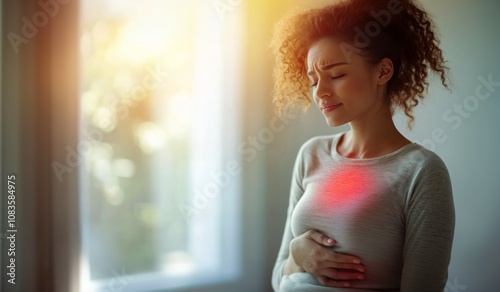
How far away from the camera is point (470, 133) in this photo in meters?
1.23

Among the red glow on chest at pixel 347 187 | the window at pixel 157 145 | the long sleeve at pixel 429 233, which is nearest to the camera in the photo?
the long sleeve at pixel 429 233

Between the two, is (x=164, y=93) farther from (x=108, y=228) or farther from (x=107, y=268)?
(x=107, y=268)

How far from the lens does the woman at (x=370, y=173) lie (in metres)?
0.92

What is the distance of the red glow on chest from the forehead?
24cm

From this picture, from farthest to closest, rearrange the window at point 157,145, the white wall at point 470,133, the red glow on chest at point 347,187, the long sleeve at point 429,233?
the window at point 157,145 → the white wall at point 470,133 → the red glow on chest at point 347,187 → the long sleeve at point 429,233

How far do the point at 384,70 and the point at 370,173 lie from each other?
0.23 m

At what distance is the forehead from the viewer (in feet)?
3.41

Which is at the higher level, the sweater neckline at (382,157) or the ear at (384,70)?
the ear at (384,70)

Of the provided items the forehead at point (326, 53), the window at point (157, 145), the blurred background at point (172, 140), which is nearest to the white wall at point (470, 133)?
the blurred background at point (172, 140)

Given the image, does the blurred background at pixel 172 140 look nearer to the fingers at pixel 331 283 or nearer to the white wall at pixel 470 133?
the white wall at pixel 470 133

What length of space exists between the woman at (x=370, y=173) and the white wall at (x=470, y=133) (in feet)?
0.58

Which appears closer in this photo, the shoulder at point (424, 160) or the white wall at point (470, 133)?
the shoulder at point (424, 160)

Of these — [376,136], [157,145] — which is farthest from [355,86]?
[157,145]

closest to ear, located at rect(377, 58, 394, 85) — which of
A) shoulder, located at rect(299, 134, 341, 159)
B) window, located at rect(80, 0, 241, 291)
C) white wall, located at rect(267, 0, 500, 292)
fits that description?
shoulder, located at rect(299, 134, 341, 159)
